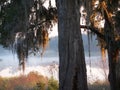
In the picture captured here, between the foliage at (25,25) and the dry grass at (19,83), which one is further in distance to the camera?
the dry grass at (19,83)

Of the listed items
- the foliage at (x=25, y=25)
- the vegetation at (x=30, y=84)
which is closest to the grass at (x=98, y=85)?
the vegetation at (x=30, y=84)

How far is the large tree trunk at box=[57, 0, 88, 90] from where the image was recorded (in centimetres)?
1239

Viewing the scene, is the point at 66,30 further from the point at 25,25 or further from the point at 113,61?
the point at 113,61

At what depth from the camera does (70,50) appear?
A: 41.0ft

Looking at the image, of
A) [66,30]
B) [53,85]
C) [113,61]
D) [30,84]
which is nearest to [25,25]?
[66,30]

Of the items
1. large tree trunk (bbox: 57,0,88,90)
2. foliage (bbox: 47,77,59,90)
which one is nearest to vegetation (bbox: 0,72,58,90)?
foliage (bbox: 47,77,59,90)

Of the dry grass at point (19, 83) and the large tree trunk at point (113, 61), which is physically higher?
→ the large tree trunk at point (113, 61)

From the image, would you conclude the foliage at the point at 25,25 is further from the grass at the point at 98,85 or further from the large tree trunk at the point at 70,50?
the grass at the point at 98,85

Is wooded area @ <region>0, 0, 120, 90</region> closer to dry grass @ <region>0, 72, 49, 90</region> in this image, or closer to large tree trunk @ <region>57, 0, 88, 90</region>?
large tree trunk @ <region>57, 0, 88, 90</region>

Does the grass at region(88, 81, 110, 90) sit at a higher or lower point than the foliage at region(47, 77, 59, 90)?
lower

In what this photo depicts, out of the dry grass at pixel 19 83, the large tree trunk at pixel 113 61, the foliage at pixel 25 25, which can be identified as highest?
the foliage at pixel 25 25

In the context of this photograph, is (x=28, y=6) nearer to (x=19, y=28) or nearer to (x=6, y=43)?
(x=19, y=28)

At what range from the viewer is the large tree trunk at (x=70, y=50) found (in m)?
12.4

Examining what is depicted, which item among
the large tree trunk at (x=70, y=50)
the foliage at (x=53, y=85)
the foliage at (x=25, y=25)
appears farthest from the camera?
the foliage at (x=53, y=85)
